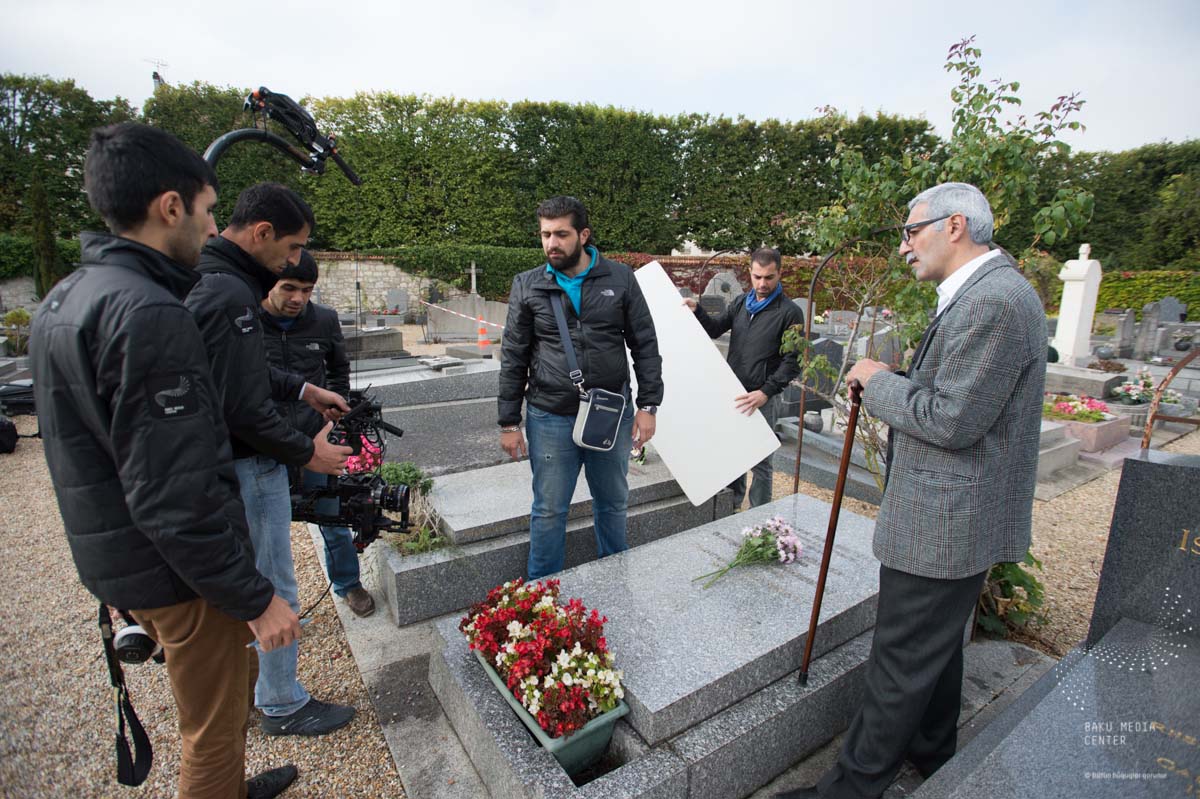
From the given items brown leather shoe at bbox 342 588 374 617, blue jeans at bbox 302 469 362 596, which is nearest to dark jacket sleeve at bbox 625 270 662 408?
blue jeans at bbox 302 469 362 596

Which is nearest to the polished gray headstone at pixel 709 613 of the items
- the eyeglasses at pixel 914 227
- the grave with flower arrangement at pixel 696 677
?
the grave with flower arrangement at pixel 696 677

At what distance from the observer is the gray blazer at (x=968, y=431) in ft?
5.22

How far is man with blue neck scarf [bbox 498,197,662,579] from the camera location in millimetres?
2887

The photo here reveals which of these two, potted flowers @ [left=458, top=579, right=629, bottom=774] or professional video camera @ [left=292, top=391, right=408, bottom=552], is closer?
potted flowers @ [left=458, top=579, right=629, bottom=774]

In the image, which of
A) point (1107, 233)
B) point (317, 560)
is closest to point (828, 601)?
point (317, 560)

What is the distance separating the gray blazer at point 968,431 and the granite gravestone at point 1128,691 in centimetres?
52

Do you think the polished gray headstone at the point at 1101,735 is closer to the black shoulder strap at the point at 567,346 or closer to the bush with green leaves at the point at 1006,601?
the bush with green leaves at the point at 1006,601

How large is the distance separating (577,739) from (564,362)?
5.35 feet

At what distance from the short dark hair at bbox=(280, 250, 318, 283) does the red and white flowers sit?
1688 mm

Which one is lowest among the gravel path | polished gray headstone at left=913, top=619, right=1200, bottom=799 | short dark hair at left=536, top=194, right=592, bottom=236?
the gravel path

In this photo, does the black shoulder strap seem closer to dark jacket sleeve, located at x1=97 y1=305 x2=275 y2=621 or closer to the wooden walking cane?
the wooden walking cane

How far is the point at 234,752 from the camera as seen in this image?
5.43ft

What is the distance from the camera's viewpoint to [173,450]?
1.28 m

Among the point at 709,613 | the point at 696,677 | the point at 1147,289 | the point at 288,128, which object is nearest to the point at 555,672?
the point at 696,677
